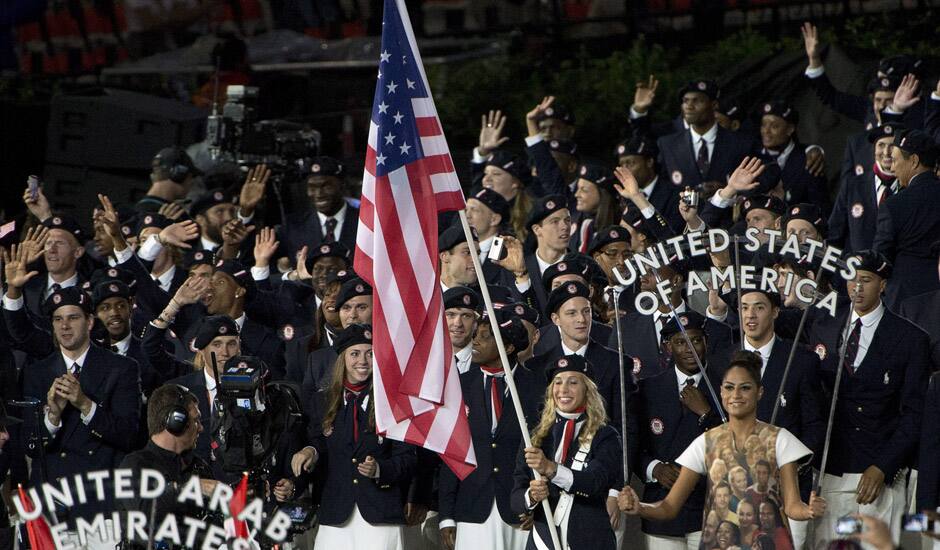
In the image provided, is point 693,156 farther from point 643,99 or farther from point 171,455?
point 171,455

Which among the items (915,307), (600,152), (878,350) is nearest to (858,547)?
(878,350)

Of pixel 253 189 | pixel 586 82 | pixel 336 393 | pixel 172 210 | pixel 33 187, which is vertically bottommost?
pixel 336 393

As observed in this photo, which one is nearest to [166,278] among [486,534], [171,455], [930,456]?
[486,534]

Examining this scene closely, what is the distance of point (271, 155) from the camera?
516 inches

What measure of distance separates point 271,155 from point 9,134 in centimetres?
379

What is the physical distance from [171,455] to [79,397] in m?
1.57

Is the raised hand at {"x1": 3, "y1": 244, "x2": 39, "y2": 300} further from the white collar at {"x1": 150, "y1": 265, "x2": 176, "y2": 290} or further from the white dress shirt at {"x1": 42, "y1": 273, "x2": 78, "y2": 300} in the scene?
the white collar at {"x1": 150, "y1": 265, "x2": 176, "y2": 290}

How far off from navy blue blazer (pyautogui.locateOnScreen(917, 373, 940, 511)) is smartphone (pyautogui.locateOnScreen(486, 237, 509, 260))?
3047 millimetres

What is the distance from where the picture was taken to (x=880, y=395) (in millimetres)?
9289

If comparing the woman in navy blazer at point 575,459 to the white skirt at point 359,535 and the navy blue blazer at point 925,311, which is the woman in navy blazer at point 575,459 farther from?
the navy blue blazer at point 925,311

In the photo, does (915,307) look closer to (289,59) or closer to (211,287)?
(211,287)

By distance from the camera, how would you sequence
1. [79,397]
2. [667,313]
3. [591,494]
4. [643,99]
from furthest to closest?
1. [643,99]
2. [667,313]
3. [79,397]
4. [591,494]

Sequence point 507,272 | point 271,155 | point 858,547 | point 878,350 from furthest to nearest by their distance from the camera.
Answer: point 271,155, point 507,272, point 878,350, point 858,547

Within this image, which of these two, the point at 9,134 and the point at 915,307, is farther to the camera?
the point at 9,134
